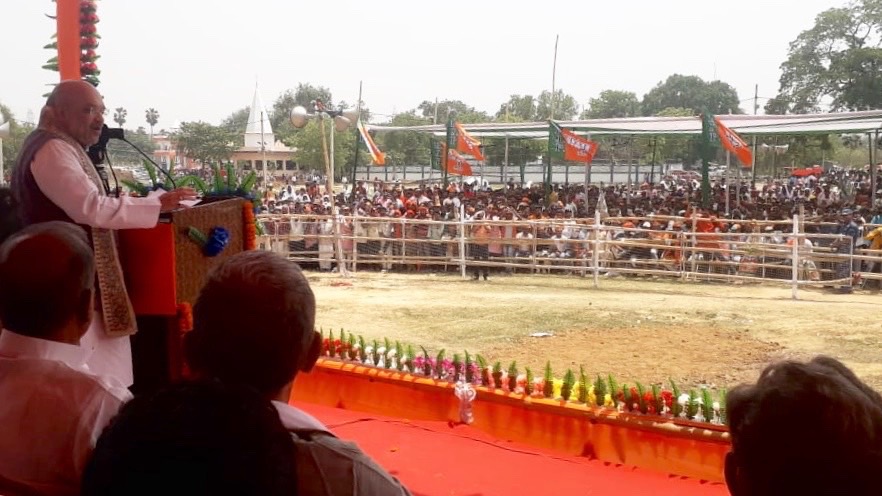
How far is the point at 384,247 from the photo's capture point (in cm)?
1306

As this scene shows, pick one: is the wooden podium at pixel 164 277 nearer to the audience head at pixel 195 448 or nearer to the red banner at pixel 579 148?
the audience head at pixel 195 448

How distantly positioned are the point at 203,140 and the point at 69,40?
8417 mm

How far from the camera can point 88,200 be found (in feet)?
7.83

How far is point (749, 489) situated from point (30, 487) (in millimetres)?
1080

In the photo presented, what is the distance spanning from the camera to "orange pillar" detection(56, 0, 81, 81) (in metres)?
4.39

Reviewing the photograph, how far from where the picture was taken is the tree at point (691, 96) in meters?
20.0

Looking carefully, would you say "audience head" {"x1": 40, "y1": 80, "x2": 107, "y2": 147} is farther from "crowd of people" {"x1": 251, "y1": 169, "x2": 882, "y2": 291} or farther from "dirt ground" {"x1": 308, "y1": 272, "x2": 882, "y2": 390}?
"crowd of people" {"x1": 251, "y1": 169, "x2": 882, "y2": 291}

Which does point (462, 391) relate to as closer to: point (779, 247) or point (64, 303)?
point (64, 303)

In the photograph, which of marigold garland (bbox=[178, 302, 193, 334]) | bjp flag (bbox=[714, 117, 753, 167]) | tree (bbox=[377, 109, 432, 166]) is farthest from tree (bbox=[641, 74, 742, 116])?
marigold garland (bbox=[178, 302, 193, 334])

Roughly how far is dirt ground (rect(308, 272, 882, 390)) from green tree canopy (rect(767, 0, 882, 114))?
A: 660 cm

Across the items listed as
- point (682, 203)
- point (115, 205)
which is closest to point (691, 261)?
point (682, 203)

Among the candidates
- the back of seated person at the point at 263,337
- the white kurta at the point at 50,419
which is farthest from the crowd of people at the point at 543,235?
the back of seated person at the point at 263,337

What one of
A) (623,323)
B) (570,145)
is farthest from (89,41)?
(570,145)

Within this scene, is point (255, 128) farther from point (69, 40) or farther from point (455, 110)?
point (455, 110)
